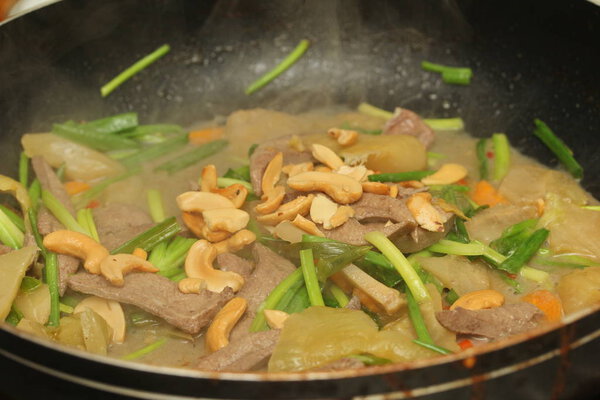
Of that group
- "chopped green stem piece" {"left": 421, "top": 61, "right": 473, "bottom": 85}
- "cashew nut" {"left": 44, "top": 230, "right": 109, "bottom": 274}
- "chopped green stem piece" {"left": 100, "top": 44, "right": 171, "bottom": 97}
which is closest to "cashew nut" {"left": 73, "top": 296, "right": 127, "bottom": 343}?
"cashew nut" {"left": 44, "top": 230, "right": 109, "bottom": 274}

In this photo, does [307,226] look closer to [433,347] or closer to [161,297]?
[161,297]

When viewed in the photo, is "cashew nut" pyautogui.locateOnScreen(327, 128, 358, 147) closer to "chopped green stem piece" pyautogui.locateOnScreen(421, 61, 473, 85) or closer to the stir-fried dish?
the stir-fried dish

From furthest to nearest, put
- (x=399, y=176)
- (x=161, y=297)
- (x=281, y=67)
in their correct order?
(x=281, y=67)
(x=399, y=176)
(x=161, y=297)

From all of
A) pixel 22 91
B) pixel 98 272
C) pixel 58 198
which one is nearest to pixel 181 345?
pixel 98 272

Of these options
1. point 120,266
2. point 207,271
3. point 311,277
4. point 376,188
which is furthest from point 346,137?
point 120,266

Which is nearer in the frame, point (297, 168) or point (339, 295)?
point (339, 295)

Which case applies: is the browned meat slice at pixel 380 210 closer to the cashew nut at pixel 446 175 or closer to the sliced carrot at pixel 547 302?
the cashew nut at pixel 446 175
